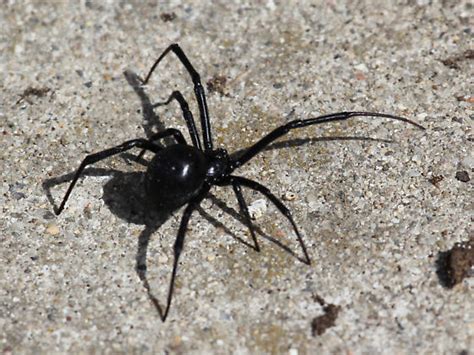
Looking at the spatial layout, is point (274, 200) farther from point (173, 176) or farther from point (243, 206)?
point (173, 176)

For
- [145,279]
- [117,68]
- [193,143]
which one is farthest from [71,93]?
[145,279]

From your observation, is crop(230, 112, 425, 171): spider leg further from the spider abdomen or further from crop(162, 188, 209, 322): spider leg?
crop(162, 188, 209, 322): spider leg

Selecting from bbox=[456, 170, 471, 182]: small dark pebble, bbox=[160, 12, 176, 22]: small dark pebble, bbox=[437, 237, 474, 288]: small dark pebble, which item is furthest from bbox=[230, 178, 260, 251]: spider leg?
bbox=[160, 12, 176, 22]: small dark pebble

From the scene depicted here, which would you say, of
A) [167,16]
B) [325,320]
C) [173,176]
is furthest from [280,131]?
[167,16]

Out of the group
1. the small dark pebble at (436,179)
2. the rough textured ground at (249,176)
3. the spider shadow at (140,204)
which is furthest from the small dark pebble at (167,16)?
the small dark pebble at (436,179)

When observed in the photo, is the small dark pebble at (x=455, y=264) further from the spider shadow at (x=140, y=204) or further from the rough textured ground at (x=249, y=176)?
the spider shadow at (x=140, y=204)

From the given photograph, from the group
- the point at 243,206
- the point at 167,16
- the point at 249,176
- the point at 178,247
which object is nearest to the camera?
the point at 178,247
